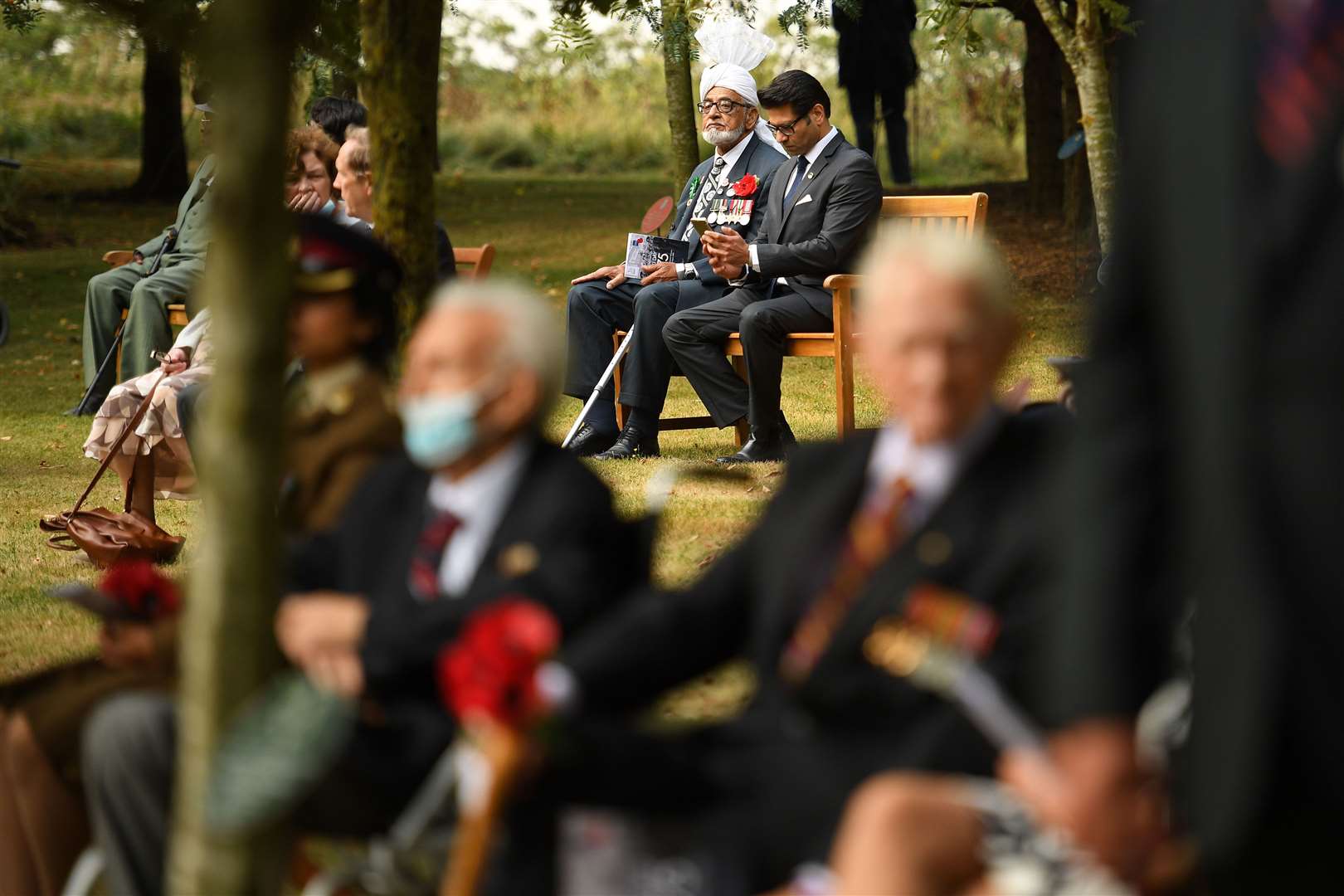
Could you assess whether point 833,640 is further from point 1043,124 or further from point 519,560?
point 1043,124

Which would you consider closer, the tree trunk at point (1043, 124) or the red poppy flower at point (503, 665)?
the red poppy flower at point (503, 665)

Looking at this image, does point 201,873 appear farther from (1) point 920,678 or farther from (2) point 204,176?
(2) point 204,176

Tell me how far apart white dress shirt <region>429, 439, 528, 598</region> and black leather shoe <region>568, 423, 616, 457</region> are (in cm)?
607

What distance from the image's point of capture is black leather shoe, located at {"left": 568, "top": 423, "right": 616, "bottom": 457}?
898 centimetres

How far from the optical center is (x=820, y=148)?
27.9 ft

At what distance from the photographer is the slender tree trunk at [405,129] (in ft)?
12.1

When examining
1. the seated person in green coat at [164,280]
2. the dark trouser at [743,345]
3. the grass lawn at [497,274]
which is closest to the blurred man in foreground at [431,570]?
the grass lawn at [497,274]

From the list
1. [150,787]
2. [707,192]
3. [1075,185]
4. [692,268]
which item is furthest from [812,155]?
[1075,185]

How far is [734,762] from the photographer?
2.54 m

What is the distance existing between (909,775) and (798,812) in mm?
205

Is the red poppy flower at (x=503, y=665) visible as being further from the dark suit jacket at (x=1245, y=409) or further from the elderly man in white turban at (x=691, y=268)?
the elderly man in white turban at (x=691, y=268)

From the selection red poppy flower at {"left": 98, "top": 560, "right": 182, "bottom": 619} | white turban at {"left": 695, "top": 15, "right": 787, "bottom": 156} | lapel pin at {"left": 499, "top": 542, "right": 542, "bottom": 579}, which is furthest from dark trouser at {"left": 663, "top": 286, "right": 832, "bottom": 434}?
lapel pin at {"left": 499, "top": 542, "right": 542, "bottom": 579}

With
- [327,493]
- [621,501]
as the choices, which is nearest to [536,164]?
[621,501]

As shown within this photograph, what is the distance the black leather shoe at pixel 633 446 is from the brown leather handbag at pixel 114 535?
249 cm
